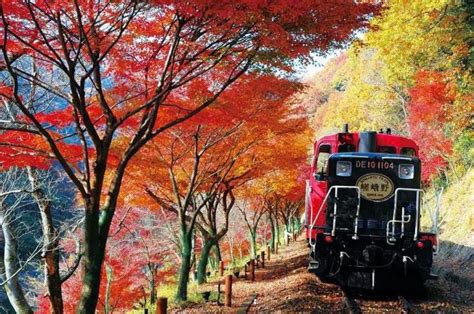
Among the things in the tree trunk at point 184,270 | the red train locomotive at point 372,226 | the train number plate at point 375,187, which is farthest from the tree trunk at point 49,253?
the train number plate at point 375,187

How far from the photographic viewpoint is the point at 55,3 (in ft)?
24.4

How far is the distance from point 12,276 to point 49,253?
0.86 m

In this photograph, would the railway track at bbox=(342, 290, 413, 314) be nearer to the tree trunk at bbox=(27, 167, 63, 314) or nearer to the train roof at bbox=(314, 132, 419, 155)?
the train roof at bbox=(314, 132, 419, 155)

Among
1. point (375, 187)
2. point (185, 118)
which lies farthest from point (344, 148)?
point (185, 118)

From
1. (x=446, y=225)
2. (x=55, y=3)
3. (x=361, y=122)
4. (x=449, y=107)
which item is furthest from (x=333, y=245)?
(x=361, y=122)

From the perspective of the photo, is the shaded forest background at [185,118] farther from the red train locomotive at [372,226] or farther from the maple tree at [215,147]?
the red train locomotive at [372,226]

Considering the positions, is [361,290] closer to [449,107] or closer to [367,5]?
[367,5]

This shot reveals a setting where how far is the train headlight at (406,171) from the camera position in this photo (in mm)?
10422

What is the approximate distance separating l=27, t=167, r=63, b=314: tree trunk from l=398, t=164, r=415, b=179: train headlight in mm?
7377

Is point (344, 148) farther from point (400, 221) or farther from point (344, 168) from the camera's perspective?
point (400, 221)

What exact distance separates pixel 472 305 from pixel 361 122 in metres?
32.5

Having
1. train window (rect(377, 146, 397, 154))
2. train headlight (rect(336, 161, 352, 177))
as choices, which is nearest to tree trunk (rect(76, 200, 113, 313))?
train headlight (rect(336, 161, 352, 177))

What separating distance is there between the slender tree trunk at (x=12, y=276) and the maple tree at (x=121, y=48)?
2.17 meters

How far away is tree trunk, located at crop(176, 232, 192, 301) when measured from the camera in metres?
13.5
